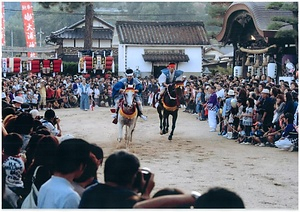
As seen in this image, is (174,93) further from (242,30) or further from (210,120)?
(242,30)

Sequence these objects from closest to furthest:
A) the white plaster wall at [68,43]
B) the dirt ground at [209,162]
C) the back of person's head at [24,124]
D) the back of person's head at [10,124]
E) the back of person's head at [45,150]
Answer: the back of person's head at [45,150], the back of person's head at [24,124], the back of person's head at [10,124], the dirt ground at [209,162], the white plaster wall at [68,43]

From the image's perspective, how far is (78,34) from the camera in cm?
3033

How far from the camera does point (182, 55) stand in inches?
980

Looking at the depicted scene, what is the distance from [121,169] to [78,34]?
27572 millimetres

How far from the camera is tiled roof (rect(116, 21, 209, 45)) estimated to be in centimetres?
2516

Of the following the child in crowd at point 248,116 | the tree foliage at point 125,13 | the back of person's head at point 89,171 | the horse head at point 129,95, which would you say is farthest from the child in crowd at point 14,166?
the tree foliage at point 125,13

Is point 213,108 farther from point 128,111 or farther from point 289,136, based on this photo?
point 128,111

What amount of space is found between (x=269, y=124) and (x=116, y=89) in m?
3.17

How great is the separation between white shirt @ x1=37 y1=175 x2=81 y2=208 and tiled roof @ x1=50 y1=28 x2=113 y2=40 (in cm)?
2635

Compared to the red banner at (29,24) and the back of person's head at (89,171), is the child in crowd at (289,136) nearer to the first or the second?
the back of person's head at (89,171)

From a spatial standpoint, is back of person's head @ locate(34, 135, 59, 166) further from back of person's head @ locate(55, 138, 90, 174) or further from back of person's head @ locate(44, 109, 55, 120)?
back of person's head @ locate(44, 109, 55, 120)

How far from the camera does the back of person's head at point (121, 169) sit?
322cm

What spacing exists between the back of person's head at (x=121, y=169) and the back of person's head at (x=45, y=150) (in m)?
1.11

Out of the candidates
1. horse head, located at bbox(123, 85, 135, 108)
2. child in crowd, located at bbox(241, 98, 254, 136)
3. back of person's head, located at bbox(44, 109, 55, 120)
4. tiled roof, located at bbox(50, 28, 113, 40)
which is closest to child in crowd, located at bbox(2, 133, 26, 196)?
back of person's head, located at bbox(44, 109, 55, 120)
